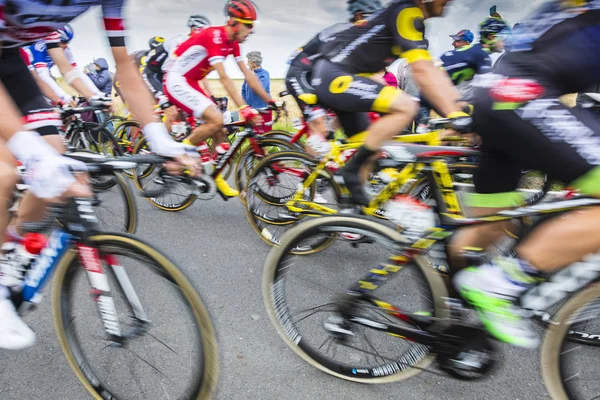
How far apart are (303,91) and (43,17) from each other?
9.64 ft

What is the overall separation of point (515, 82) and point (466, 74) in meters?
4.37

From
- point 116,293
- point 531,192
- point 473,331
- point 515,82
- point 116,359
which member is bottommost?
point 531,192

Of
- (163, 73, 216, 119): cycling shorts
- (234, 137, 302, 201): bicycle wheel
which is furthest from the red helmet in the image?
(234, 137, 302, 201): bicycle wheel

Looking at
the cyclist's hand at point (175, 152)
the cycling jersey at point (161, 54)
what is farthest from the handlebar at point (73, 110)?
the cyclist's hand at point (175, 152)

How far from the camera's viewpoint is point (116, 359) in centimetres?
188

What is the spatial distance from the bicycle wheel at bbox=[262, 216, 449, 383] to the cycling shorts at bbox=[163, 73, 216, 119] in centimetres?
265

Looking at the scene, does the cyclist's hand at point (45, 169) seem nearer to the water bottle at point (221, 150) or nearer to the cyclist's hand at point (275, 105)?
the water bottle at point (221, 150)

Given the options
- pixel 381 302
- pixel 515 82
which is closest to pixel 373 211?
pixel 381 302

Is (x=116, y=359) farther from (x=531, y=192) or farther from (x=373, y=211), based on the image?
(x=531, y=192)

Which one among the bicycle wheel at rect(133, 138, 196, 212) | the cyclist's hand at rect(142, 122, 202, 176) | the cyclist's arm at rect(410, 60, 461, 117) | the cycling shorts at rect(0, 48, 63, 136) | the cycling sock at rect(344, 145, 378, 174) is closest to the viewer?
the cyclist's hand at rect(142, 122, 202, 176)

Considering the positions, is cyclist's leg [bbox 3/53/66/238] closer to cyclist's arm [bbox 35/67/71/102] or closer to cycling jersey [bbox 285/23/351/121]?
cycling jersey [bbox 285/23/351/121]

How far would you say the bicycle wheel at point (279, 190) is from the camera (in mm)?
3516

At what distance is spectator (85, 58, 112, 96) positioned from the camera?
9.17m

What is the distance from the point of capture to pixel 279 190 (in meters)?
3.90
